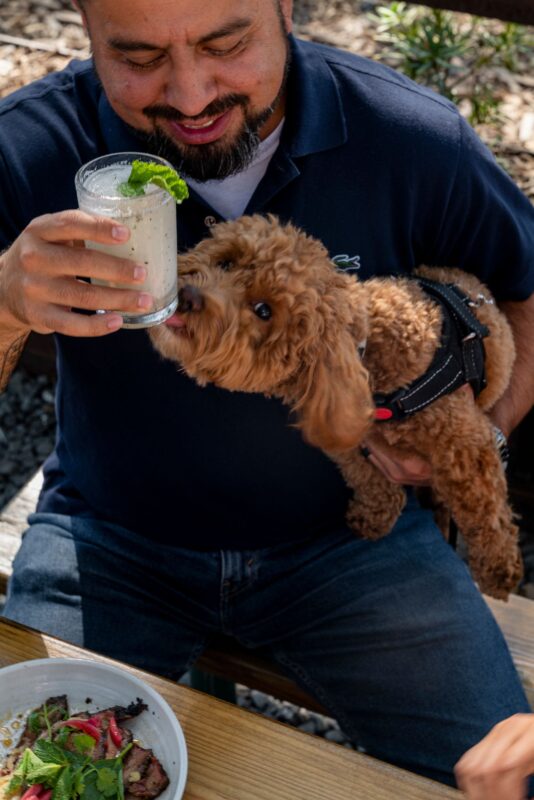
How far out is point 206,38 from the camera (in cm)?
199

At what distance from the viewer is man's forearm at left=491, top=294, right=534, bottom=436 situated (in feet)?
8.58

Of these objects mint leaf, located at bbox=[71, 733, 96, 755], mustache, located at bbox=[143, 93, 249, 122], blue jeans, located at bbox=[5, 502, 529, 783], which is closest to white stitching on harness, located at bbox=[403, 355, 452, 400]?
blue jeans, located at bbox=[5, 502, 529, 783]

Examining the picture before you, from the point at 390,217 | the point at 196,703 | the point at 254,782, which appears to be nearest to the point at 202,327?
the point at 390,217

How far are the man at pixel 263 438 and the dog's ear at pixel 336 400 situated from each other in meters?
0.25

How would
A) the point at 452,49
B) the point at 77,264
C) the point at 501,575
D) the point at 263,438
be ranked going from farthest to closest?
the point at 452,49, the point at 501,575, the point at 263,438, the point at 77,264

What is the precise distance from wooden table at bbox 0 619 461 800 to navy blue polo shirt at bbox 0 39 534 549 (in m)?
0.79

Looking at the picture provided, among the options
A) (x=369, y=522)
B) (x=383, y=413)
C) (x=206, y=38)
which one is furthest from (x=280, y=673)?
(x=206, y=38)

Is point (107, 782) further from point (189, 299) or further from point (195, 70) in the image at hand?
point (195, 70)

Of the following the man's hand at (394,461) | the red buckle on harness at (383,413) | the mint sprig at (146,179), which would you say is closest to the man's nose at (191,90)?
the mint sprig at (146,179)

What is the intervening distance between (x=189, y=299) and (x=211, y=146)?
1.22 feet

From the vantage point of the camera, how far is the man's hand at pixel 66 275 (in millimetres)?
1575

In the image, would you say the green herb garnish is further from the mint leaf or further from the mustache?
the mustache

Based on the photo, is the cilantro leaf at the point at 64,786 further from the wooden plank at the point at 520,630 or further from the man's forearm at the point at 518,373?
the man's forearm at the point at 518,373

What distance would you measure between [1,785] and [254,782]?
0.40m
